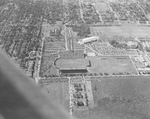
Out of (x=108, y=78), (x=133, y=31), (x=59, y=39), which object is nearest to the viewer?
(x=108, y=78)

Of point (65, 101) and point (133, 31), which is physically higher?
point (65, 101)

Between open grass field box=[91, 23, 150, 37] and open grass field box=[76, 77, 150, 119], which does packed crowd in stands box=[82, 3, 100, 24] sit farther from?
open grass field box=[76, 77, 150, 119]

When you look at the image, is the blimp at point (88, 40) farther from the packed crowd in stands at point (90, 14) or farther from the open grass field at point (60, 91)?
the open grass field at point (60, 91)


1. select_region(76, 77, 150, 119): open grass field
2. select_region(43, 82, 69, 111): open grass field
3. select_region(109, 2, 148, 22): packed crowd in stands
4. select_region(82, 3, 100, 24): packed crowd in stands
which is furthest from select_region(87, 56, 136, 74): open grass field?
select_region(109, 2, 148, 22): packed crowd in stands

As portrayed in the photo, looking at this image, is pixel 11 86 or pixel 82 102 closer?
pixel 11 86

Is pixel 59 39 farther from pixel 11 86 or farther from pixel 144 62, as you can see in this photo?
pixel 11 86

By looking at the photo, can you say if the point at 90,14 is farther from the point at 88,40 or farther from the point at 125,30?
the point at 88,40

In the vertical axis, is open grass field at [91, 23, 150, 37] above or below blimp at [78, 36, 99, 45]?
below

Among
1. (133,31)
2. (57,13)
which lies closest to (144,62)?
(133,31)
